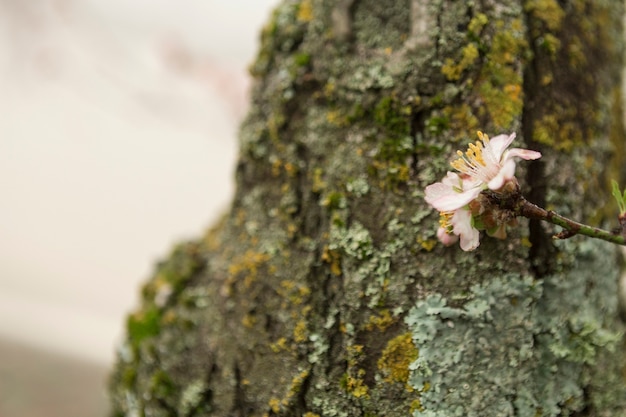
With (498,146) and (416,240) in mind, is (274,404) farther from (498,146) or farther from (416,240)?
(498,146)

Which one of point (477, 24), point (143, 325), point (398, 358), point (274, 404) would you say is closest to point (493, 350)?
point (398, 358)

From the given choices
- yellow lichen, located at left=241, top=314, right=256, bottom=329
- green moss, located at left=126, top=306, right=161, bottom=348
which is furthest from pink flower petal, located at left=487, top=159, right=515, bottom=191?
green moss, located at left=126, top=306, right=161, bottom=348

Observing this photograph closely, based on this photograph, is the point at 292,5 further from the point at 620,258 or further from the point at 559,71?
the point at 620,258

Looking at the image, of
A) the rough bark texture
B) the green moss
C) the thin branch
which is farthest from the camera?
the green moss

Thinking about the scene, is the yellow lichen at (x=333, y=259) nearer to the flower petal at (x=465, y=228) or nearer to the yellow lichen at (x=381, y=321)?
the yellow lichen at (x=381, y=321)

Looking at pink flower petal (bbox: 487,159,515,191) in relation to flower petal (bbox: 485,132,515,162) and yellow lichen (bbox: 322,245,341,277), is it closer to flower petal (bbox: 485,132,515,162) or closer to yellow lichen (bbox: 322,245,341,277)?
flower petal (bbox: 485,132,515,162)

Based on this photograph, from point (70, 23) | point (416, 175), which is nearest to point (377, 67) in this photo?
point (416, 175)

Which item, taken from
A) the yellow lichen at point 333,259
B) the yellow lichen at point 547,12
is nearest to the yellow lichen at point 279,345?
the yellow lichen at point 333,259

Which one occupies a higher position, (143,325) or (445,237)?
(143,325)

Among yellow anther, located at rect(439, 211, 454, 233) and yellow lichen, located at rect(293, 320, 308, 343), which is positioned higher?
yellow lichen, located at rect(293, 320, 308, 343)
